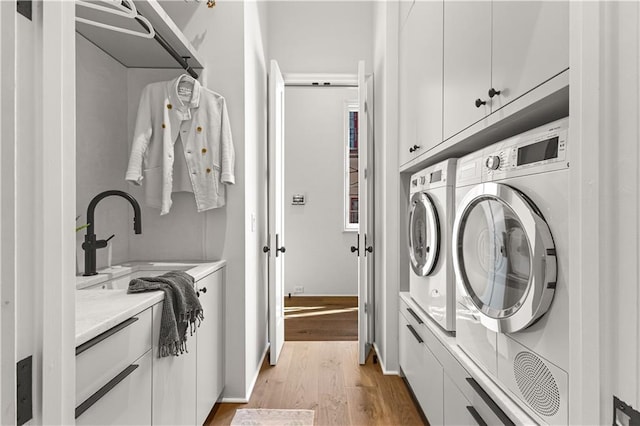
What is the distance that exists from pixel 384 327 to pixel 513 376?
5.43 ft

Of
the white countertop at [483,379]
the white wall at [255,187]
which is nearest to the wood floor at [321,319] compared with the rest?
the white wall at [255,187]

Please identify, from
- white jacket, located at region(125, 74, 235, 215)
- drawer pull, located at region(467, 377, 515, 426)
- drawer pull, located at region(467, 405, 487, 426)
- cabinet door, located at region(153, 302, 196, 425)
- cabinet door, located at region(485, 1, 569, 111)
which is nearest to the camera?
cabinet door, located at region(485, 1, 569, 111)

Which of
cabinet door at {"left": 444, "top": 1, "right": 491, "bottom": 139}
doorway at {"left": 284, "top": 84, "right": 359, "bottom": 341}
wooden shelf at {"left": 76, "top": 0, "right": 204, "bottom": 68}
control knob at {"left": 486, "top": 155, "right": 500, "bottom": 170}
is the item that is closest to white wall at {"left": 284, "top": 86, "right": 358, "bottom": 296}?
doorway at {"left": 284, "top": 84, "right": 359, "bottom": 341}

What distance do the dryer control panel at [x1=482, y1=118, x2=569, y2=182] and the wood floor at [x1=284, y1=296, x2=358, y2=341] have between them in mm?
2609

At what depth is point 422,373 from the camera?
6.69 feet

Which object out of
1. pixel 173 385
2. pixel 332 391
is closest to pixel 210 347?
pixel 173 385

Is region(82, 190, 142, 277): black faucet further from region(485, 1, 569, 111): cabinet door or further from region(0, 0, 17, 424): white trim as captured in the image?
region(485, 1, 569, 111): cabinet door

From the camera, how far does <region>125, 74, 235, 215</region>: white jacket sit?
2059 millimetres

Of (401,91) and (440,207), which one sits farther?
(401,91)

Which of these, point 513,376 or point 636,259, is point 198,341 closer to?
point 513,376

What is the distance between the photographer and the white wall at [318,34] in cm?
320

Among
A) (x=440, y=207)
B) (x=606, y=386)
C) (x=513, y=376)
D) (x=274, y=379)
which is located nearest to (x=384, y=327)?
(x=274, y=379)

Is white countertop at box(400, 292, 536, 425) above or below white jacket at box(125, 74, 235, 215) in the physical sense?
below

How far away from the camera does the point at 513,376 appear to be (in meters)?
1.14
